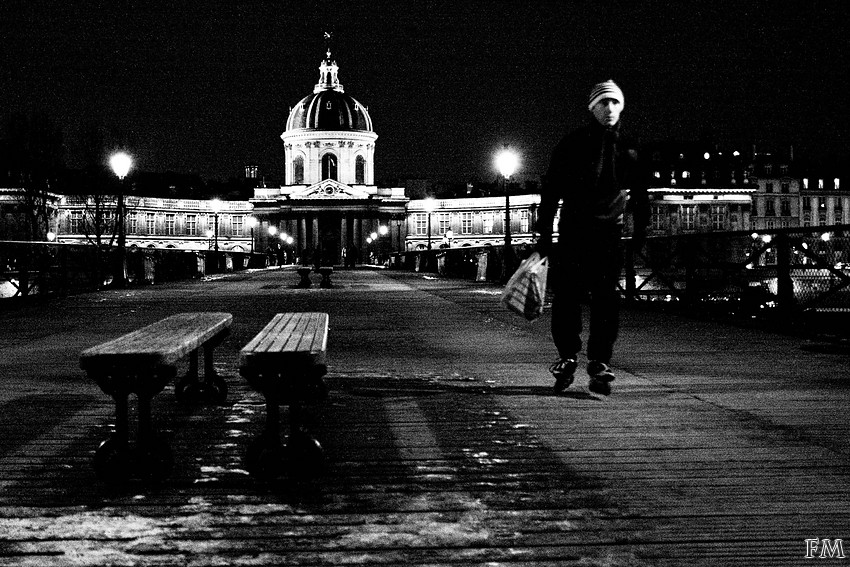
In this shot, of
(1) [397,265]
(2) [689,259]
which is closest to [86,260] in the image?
(2) [689,259]

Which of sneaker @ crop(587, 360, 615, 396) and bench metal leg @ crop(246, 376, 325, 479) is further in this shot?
sneaker @ crop(587, 360, 615, 396)

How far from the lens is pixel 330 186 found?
430ft

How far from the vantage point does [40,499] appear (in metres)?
4.29

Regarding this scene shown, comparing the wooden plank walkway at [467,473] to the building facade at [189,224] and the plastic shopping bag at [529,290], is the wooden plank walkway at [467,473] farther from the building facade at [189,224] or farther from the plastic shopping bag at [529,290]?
the building facade at [189,224]

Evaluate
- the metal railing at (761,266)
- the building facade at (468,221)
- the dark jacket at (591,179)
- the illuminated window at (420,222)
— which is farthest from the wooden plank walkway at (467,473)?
the illuminated window at (420,222)

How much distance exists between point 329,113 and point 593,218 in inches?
4918

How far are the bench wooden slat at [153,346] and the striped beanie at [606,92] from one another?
3.14 metres

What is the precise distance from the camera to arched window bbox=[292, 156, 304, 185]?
438ft

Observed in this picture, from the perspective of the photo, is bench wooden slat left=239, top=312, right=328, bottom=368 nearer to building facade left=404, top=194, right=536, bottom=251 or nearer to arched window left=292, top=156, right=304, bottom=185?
arched window left=292, top=156, right=304, bottom=185

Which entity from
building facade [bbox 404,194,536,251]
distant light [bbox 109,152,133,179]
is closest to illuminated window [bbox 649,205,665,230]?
building facade [bbox 404,194,536,251]

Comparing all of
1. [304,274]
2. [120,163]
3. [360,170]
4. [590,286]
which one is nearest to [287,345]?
[590,286]

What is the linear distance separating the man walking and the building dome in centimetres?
12428

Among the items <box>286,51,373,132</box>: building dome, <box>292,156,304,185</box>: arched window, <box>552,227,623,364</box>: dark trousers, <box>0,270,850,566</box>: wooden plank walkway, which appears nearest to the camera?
<box>0,270,850,566</box>: wooden plank walkway

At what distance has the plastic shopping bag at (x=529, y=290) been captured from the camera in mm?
7355
